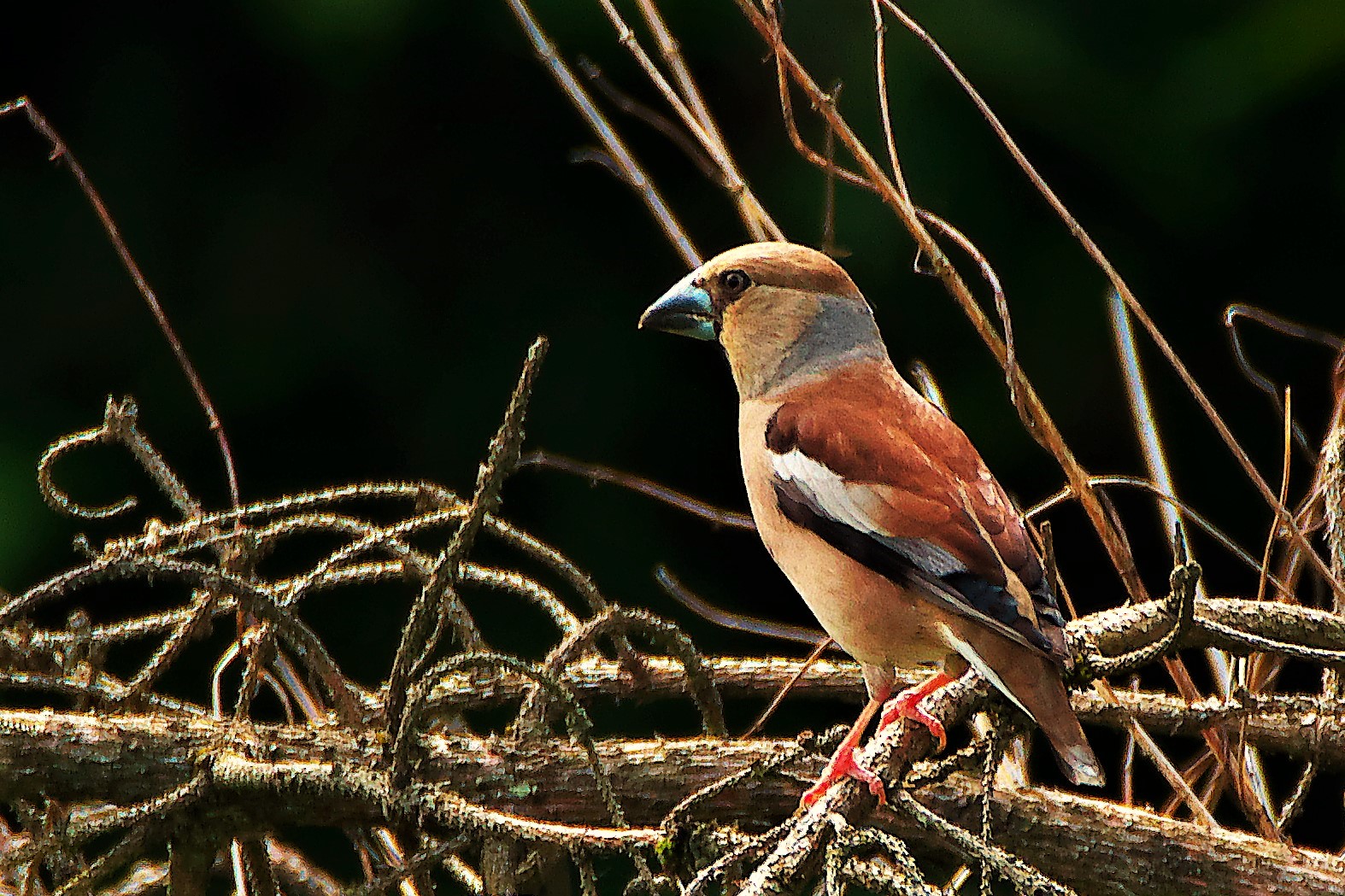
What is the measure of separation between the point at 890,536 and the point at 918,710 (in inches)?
9.0

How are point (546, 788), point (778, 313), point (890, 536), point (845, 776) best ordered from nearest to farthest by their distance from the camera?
1. point (845, 776)
2. point (546, 788)
3. point (890, 536)
4. point (778, 313)

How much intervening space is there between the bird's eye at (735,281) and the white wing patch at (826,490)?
1.25 feet

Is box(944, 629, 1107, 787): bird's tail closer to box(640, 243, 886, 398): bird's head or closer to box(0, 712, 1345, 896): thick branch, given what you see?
box(0, 712, 1345, 896): thick branch

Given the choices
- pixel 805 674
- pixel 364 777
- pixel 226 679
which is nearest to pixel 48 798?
pixel 364 777

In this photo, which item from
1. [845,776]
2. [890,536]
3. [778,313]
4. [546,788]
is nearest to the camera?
[845,776]

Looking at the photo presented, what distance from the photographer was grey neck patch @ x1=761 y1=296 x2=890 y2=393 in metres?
2.33

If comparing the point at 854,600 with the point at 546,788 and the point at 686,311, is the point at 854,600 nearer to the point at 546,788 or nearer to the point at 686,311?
the point at 546,788

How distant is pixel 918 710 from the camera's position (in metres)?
1.95

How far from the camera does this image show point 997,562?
6.16 ft

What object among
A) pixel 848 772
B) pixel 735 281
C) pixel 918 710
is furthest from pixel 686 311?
pixel 848 772

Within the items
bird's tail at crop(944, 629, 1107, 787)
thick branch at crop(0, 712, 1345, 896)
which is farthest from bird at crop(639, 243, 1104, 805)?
thick branch at crop(0, 712, 1345, 896)

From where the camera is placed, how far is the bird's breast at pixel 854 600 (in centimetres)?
193

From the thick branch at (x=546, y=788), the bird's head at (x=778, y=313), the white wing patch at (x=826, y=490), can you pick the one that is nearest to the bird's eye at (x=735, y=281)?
the bird's head at (x=778, y=313)

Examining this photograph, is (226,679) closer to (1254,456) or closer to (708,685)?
(708,685)
